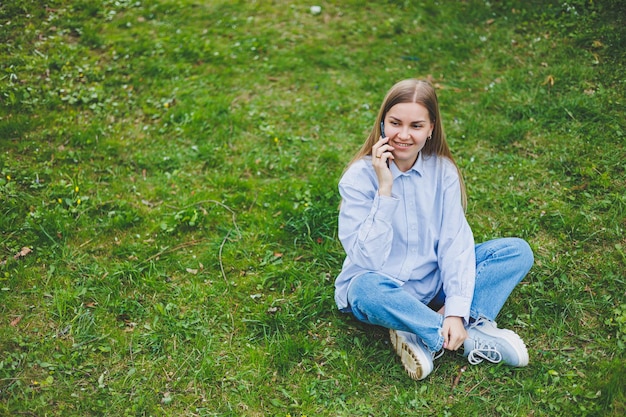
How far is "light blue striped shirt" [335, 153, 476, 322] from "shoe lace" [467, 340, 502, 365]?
0.24 meters

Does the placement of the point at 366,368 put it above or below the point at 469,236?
below

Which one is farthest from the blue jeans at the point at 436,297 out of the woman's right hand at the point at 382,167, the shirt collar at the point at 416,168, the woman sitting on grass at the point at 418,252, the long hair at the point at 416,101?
the long hair at the point at 416,101

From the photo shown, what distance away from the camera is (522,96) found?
548 cm

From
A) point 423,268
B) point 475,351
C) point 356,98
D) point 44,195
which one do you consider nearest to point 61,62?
point 44,195

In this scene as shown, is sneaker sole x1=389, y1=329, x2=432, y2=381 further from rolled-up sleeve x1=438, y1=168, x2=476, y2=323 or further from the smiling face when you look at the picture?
the smiling face

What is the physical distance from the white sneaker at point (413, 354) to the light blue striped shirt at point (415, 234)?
26 centimetres

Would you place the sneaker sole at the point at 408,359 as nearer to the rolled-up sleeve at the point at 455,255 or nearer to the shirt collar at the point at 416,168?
the rolled-up sleeve at the point at 455,255

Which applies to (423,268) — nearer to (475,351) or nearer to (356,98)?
(475,351)

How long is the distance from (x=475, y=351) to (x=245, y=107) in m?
3.49

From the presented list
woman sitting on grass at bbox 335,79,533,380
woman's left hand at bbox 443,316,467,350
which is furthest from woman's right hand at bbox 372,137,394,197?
woman's left hand at bbox 443,316,467,350

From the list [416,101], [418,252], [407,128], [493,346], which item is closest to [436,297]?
[418,252]

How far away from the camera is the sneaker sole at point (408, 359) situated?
3094mm

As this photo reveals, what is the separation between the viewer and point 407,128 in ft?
10.4

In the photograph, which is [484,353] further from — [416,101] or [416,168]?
[416,101]
